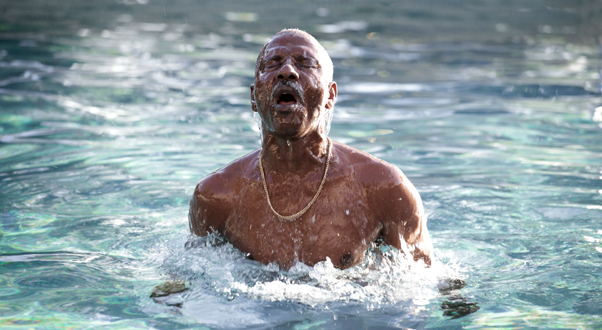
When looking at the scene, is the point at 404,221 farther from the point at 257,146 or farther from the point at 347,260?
the point at 257,146

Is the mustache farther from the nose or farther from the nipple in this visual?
the nipple

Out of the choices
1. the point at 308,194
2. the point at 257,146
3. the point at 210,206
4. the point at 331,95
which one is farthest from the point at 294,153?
the point at 257,146

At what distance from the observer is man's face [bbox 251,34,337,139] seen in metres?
3.05

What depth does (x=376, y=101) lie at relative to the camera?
28.5 feet

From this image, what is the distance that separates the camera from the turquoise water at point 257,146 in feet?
10.5

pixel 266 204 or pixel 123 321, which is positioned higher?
pixel 266 204

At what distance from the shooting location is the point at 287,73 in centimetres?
305

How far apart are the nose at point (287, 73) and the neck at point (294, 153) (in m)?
0.30

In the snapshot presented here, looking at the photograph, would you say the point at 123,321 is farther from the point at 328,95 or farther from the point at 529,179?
the point at 529,179

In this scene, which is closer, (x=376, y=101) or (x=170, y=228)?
(x=170, y=228)

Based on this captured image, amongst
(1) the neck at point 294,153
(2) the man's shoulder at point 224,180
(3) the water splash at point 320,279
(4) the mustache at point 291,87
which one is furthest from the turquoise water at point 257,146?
(4) the mustache at point 291,87

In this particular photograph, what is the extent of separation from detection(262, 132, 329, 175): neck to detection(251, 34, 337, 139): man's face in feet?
0.22

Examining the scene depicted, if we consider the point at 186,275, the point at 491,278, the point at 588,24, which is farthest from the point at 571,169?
the point at 588,24

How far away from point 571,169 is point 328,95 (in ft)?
10.7
